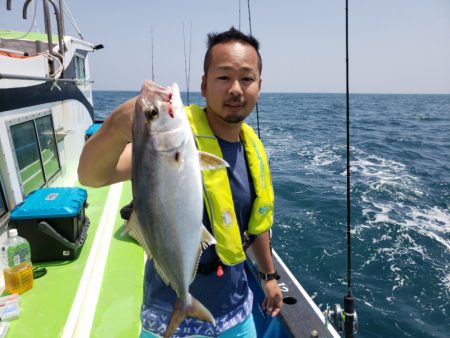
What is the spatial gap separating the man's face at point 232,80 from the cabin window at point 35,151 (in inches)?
131

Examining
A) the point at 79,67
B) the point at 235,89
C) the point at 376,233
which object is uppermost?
the point at 79,67

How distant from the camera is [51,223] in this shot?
3.52 m

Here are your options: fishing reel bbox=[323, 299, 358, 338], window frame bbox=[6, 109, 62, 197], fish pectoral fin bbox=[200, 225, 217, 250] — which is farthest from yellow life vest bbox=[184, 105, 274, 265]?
window frame bbox=[6, 109, 62, 197]

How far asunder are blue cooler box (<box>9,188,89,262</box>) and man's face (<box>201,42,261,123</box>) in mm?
2413

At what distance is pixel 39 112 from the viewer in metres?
5.03

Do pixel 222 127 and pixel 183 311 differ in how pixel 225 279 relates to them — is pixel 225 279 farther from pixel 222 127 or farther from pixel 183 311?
pixel 222 127

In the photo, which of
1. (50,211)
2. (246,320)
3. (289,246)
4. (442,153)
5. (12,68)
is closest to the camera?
A: (246,320)

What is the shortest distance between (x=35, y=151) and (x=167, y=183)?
14.1 feet

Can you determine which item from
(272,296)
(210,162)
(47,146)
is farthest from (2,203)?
(210,162)

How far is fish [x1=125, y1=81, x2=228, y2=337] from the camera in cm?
140

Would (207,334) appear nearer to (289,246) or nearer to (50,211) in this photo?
(50,211)

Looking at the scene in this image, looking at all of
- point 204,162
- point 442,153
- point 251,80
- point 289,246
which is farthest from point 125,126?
point 442,153

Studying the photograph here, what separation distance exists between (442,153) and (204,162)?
19193mm

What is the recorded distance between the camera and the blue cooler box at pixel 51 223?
11.3 ft
